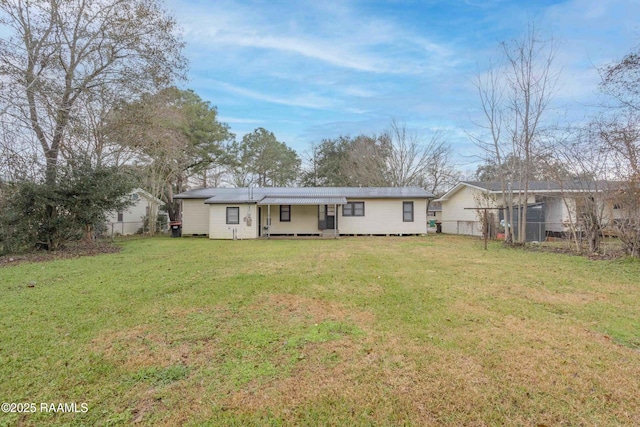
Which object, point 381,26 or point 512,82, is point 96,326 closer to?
point 381,26

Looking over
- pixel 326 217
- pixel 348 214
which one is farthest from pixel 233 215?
pixel 348 214

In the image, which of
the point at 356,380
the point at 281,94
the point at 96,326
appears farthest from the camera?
the point at 281,94

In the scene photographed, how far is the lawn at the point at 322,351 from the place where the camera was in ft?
7.58

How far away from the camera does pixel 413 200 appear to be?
18.5m

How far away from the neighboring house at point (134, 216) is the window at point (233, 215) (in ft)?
21.8

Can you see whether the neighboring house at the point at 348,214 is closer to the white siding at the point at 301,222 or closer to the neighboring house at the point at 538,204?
the white siding at the point at 301,222

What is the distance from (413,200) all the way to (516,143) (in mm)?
6622

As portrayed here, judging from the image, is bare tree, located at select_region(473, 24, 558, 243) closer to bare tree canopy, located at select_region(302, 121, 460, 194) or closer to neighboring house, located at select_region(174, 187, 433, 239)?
neighboring house, located at select_region(174, 187, 433, 239)

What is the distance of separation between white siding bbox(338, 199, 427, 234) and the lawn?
39.2 ft

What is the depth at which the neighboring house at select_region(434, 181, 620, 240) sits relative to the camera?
1002 cm

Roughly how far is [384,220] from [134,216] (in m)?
17.8

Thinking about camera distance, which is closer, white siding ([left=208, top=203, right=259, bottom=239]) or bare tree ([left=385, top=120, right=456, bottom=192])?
white siding ([left=208, top=203, right=259, bottom=239])

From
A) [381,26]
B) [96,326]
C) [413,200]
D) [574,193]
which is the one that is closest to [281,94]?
[381,26]

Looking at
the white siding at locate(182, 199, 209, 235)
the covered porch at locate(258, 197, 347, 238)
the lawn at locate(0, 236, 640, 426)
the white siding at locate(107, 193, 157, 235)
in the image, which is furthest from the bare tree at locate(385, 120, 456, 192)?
the lawn at locate(0, 236, 640, 426)
